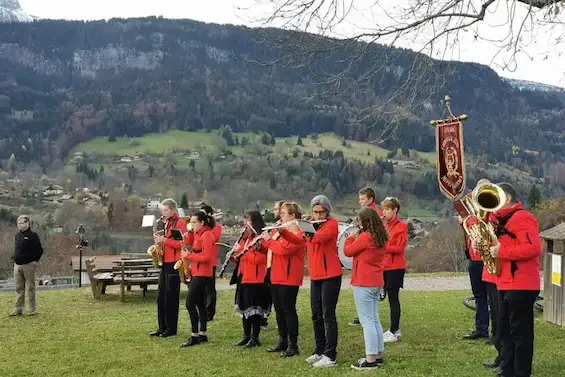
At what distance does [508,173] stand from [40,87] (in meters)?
123

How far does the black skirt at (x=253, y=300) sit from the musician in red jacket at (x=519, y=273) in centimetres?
360

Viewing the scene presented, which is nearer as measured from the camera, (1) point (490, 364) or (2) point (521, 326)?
(2) point (521, 326)

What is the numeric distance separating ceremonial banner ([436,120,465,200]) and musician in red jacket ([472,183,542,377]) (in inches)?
→ 85.7

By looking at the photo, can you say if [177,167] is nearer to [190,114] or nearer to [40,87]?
[190,114]

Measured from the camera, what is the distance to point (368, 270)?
7266mm

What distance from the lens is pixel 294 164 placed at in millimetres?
131750

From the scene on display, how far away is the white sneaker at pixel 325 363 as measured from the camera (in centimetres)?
753

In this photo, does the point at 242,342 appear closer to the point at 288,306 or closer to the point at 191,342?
the point at 191,342

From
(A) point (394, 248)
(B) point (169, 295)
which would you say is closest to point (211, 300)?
(B) point (169, 295)

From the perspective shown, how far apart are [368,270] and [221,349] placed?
2.62 meters

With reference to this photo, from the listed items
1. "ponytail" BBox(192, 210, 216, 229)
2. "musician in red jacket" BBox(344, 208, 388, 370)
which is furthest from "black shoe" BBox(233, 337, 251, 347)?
"musician in red jacket" BBox(344, 208, 388, 370)

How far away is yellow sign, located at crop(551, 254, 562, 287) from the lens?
390 inches

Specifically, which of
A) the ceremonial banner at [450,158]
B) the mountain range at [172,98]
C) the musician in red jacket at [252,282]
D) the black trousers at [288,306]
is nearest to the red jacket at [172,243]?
the musician in red jacket at [252,282]

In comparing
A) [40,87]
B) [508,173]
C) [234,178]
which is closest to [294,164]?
[234,178]
